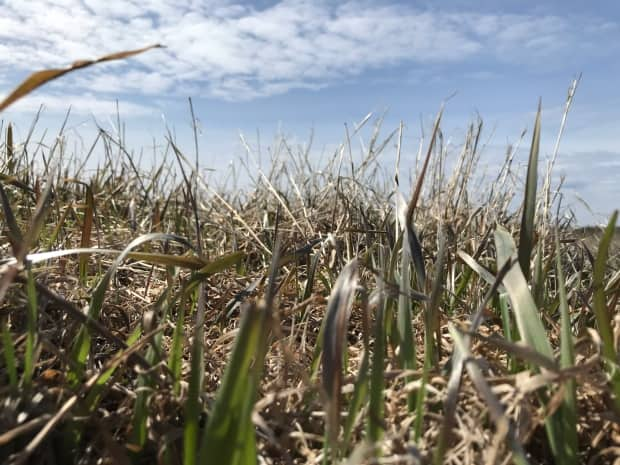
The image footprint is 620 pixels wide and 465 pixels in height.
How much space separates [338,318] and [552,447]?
34 centimetres

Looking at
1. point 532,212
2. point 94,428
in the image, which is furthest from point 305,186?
point 94,428

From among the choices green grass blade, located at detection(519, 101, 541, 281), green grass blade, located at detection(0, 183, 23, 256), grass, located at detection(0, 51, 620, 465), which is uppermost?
green grass blade, located at detection(519, 101, 541, 281)

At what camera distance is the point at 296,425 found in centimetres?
92

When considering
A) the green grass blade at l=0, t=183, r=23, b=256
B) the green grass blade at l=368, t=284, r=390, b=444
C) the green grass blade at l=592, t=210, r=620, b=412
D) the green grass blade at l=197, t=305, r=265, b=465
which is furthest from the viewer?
the green grass blade at l=0, t=183, r=23, b=256

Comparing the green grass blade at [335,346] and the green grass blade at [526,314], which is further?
the green grass blade at [526,314]

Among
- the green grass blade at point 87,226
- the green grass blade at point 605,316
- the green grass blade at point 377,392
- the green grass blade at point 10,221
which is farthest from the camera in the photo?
the green grass blade at point 87,226

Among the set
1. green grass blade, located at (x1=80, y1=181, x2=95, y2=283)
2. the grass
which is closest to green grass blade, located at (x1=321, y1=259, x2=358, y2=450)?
the grass

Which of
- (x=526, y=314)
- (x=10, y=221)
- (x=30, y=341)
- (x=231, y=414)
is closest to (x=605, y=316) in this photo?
(x=526, y=314)

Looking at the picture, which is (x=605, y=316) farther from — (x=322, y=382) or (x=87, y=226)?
(x=87, y=226)

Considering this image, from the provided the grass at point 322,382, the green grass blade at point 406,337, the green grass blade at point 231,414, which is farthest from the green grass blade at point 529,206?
the green grass blade at point 231,414

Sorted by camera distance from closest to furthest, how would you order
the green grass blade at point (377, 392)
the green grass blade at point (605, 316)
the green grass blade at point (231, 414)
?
the green grass blade at point (231, 414) < the green grass blade at point (377, 392) < the green grass blade at point (605, 316)

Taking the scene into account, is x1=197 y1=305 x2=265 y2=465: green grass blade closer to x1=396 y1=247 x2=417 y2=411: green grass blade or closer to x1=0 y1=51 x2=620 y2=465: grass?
x1=0 y1=51 x2=620 y2=465: grass

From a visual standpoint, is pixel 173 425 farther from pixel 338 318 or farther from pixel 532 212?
pixel 532 212

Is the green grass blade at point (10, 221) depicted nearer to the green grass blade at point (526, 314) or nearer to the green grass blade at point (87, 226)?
the green grass blade at point (87, 226)
